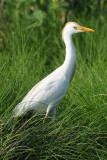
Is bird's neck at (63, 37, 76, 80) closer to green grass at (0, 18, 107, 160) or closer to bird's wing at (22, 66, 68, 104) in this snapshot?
bird's wing at (22, 66, 68, 104)

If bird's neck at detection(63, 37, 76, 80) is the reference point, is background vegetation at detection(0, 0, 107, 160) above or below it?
below

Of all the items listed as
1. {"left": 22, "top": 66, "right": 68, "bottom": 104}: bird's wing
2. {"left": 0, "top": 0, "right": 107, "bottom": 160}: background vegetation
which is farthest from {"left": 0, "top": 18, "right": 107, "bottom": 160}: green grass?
{"left": 22, "top": 66, "right": 68, "bottom": 104}: bird's wing

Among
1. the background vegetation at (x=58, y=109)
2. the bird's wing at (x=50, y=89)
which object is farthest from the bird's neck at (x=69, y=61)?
the background vegetation at (x=58, y=109)

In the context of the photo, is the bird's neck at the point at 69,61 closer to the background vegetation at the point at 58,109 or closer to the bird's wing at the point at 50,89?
the bird's wing at the point at 50,89

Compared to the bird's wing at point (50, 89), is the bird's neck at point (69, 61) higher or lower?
higher

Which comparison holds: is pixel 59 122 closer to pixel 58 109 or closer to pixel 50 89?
pixel 50 89

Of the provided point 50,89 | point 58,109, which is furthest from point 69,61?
point 58,109

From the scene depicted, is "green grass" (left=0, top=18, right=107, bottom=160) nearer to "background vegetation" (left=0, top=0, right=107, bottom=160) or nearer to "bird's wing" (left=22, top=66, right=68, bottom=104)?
"background vegetation" (left=0, top=0, right=107, bottom=160)

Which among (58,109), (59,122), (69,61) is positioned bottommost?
(58,109)

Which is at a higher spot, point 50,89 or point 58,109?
point 50,89

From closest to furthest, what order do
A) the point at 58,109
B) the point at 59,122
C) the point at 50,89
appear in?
the point at 59,122, the point at 50,89, the point at 58,109

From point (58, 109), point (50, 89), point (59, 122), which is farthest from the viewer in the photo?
point (58, 109)

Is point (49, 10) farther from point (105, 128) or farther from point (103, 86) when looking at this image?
point (105, 128)

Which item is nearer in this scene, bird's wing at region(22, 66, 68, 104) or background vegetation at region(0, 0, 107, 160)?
background vegetation at region(0, 0, 107, 160)
